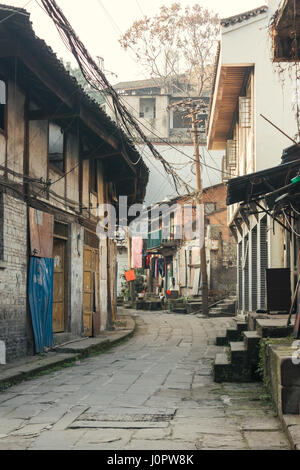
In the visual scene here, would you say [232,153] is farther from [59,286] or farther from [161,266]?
[161,266]

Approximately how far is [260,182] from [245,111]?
6.85 m

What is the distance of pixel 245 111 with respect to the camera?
16.2m

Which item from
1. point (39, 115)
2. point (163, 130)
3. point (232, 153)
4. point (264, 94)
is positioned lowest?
point (39, 115)

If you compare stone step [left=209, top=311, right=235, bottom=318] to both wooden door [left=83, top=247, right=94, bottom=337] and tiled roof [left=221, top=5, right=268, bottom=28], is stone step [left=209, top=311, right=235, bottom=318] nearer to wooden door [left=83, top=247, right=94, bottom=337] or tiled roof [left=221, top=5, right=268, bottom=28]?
wooden door [left=83, top=247, right=94, bottom=337]

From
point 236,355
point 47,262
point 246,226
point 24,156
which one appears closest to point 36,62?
point 24,156

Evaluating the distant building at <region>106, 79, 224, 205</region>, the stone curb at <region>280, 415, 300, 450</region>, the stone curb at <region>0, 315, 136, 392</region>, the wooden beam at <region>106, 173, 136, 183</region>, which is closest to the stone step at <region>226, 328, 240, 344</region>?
the stone curb at <region>0, 315, 136, 392</region>

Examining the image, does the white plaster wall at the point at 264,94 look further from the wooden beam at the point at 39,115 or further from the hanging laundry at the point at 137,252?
the hanging laundry at the point at 137,252

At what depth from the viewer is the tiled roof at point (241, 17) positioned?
15562 mm

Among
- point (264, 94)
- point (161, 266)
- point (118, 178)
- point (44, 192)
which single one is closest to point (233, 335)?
point (44, 192)

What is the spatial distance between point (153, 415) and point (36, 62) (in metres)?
6.22

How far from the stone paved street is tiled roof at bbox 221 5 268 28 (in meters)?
9.33

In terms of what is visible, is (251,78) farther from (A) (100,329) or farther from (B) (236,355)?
(B) (236,355)

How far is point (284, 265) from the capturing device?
13281 millimetres

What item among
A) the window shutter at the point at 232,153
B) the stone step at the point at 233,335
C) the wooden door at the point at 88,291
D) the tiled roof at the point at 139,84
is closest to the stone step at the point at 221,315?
the window shutter at the point at 232,153
